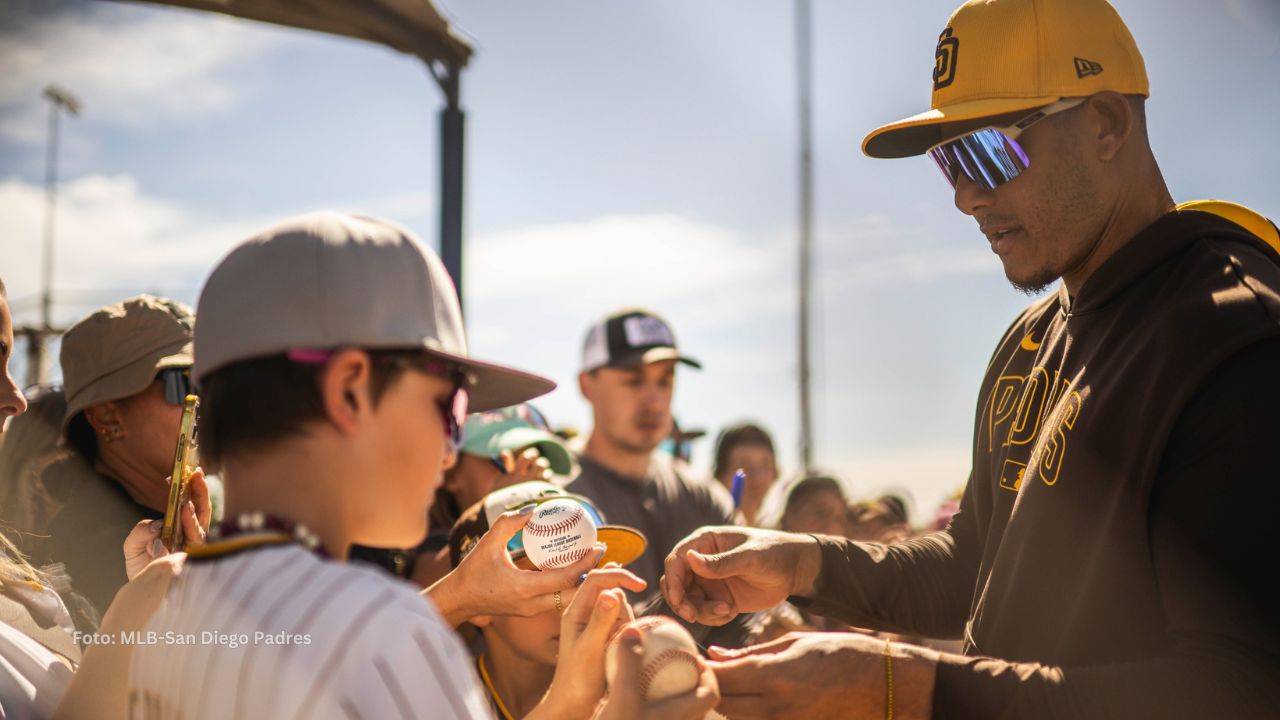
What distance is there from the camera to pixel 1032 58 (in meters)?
2.60

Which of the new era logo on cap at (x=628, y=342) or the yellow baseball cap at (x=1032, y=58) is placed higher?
the yellow baseball cap at (x=1032, y=58)

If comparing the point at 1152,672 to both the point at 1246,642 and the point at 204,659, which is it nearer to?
the point at 1246,642

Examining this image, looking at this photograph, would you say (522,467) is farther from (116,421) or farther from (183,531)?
(183,531)

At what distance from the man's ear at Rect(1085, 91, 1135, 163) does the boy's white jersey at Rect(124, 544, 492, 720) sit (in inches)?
84.9

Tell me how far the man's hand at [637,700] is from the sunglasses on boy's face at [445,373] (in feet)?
1.88

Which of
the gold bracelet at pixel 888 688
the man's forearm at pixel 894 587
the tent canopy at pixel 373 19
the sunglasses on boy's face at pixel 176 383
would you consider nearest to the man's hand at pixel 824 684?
the gold bracelet at pixel 888 688

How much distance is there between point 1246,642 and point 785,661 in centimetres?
92

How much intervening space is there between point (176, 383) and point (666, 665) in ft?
7.00

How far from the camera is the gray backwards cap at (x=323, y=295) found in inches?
60.7

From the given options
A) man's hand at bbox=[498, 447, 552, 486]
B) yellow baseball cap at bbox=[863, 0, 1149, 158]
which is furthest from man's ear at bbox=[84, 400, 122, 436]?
yellow baseball cap at bbox=[863, 0, 1149, 158]

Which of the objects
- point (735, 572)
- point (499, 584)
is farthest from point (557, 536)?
point (735, 572)

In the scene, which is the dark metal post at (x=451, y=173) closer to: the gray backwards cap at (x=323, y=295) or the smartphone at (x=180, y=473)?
the smartphone at (x=180, y=473)

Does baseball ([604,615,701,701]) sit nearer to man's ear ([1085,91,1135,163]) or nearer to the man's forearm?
the man's forearm

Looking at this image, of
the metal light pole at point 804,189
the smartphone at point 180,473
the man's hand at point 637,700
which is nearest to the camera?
the man's hand at point 637,700
